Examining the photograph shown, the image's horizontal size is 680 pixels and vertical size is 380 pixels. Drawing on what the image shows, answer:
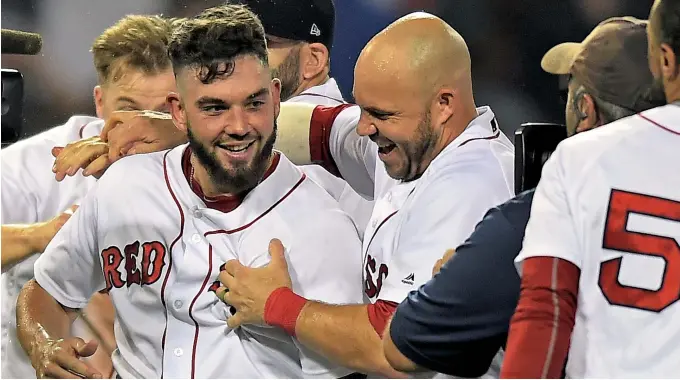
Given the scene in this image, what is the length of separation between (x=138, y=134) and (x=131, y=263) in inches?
7.3

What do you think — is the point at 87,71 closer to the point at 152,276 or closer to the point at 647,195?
the point at 152,276

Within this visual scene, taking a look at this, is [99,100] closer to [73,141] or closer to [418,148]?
[73,141]

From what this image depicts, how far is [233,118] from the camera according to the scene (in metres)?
1.18

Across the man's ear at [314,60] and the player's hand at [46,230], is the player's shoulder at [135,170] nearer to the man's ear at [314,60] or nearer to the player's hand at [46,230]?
the player's hand at [46,230]

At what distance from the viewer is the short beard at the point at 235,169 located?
1.21 metres

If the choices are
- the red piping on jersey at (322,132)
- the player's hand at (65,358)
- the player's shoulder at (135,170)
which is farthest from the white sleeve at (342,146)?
the player's hand at (65,358)

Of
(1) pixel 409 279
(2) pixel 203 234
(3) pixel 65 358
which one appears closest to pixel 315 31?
(2) pixel 203 234

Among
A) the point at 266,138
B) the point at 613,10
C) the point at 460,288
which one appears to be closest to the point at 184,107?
the point at 266,138

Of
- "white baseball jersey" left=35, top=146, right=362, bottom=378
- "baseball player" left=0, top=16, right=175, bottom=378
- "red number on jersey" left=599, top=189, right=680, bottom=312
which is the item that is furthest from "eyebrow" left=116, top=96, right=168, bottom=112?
"red number on jersey" left=599, top=189, right=680, bottom=312

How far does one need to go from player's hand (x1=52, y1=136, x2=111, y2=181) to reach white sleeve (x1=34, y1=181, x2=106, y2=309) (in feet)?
0.11

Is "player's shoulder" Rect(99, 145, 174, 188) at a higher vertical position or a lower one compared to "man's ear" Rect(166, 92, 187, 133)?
lower

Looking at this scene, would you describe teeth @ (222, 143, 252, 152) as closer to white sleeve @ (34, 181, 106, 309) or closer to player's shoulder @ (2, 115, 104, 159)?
white sleeve @ (34, 181, 106, 309)

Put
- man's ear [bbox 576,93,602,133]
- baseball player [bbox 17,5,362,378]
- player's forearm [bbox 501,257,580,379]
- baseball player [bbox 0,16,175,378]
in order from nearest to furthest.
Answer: player's forearm [bbox 501,257,580,379] → man's ear [bbox 576,93,602,133] → baseball player [bbox 17,5,362,378] → baseball player [bbox 0,16,175,378]

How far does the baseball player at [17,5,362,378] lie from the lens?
1189 mm
